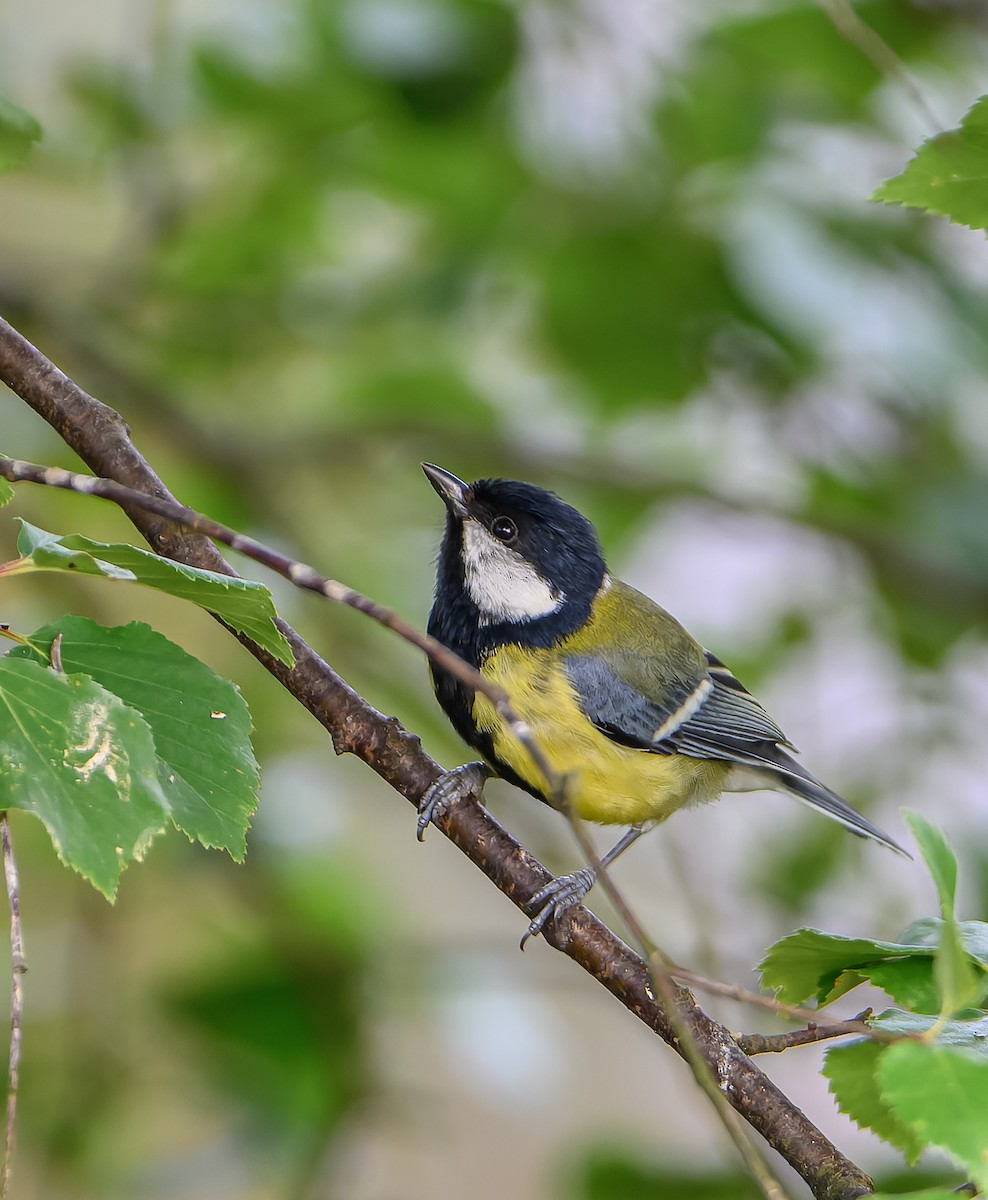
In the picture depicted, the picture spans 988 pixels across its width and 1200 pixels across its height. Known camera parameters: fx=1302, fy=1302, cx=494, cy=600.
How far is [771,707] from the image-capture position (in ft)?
10.0

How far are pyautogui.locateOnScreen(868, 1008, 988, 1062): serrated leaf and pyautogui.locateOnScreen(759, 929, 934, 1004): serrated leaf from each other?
0.05 m

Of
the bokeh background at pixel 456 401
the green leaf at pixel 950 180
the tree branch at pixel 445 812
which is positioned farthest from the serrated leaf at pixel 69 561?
the bokeh background at pixel 456 401

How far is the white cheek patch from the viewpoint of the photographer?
1865mm

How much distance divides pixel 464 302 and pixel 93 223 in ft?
4.23

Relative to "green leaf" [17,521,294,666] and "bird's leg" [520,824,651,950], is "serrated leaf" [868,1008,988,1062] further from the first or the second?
"green leaf" [17,521,294,666]

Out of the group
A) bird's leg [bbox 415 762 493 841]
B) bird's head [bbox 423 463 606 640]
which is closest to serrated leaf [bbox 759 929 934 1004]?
bird's leg [bbox 415 762 493 841]

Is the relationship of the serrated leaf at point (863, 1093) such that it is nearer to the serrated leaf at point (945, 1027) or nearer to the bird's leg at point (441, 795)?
the serrated leaf at point (945, 1027)

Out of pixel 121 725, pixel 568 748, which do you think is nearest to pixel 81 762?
pixel 121 725

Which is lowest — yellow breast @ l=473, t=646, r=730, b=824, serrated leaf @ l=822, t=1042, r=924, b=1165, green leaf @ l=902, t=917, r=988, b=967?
serrated leaf @ l=822, t=1042, r=924, b=1165

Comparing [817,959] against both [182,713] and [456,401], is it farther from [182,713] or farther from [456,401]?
[456,401]

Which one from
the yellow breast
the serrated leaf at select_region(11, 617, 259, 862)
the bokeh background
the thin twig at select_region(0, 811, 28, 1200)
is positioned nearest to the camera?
the thin twig at select_region(0, 811, 28, 1200)

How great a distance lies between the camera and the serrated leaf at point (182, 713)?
0.97 meters

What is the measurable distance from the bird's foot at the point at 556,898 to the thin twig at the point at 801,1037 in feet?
0.77

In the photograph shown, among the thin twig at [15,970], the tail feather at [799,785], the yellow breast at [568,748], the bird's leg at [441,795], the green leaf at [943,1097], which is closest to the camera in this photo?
the green leaf at [943,1097]
